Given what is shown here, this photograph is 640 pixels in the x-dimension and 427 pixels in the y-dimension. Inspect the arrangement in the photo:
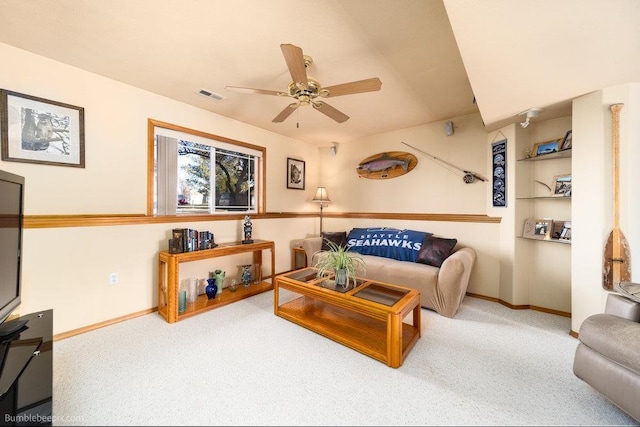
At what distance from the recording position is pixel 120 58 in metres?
2.04

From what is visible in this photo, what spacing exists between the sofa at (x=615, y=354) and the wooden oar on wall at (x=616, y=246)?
47 cm

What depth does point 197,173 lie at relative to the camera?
3.29 metres

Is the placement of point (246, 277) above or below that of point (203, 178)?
below

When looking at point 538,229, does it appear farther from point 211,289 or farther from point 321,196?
point 211,289

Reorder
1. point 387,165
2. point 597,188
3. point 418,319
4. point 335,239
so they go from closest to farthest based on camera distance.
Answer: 1. point 597,188
2. point 418,319
3. point 387,165
4. point 335,239

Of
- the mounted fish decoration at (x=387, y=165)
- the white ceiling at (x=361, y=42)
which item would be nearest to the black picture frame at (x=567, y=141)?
the white ceiling at (x=361, y=42)

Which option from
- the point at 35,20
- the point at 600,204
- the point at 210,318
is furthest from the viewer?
the point at 210,318

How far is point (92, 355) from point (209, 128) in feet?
8.37

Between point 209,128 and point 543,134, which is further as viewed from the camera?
point 209,128

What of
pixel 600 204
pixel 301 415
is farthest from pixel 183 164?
pixel 600 204

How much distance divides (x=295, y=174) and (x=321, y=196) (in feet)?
2.01

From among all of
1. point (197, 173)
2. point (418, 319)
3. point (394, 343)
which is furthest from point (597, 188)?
point (197, 173)

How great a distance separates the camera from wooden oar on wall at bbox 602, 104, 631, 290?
6.01 feet

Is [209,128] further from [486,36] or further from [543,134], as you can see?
[543,134]
